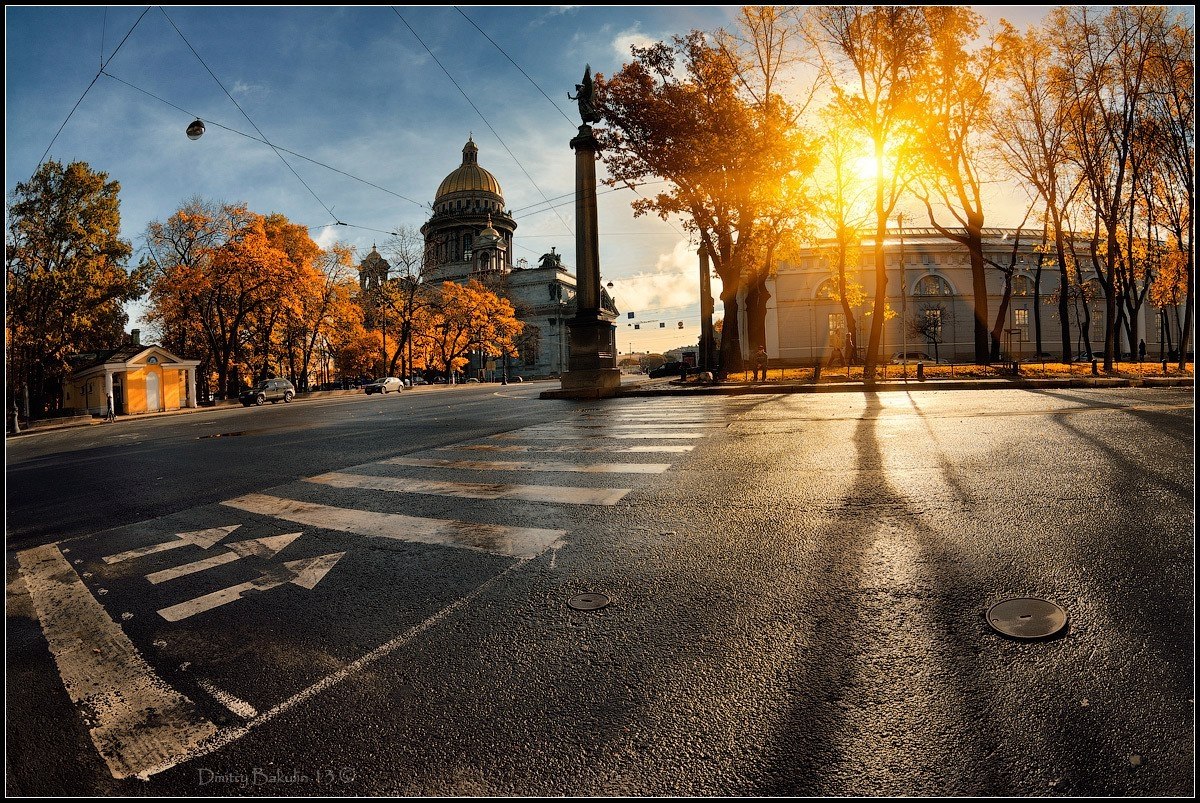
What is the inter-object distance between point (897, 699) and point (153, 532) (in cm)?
609

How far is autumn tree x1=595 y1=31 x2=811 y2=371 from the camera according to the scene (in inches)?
985

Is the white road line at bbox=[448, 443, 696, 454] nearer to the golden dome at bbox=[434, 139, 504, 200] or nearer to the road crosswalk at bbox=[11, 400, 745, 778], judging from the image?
the road crosswalk at bbox=[11, 400, 745, 778]

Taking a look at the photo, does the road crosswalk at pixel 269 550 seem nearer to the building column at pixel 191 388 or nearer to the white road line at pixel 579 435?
the white road line at pixel 579 435

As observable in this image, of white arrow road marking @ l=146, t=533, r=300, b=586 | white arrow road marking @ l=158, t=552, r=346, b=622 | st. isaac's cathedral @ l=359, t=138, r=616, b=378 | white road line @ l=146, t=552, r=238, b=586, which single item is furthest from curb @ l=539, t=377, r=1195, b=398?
st. isaac's cathedral @ l=359, t=138, r=616, b=378

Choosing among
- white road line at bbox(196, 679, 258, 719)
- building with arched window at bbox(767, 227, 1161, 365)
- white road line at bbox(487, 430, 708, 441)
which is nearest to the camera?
white road line at bbox(196, 679, 258, 719)

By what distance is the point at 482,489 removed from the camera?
6332 millimetres

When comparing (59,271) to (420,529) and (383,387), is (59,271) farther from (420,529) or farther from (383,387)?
(420,529)

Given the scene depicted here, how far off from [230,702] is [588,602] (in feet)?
5.73

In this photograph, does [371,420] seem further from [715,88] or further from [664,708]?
[715,88]

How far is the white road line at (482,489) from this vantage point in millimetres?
5730

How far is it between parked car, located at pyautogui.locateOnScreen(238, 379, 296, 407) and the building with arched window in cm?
3853

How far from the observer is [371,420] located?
1652 cm

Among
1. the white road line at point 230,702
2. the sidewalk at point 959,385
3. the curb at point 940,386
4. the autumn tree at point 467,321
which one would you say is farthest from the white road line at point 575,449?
the autumn tree at point 467,321

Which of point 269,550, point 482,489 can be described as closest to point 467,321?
point 482,489
